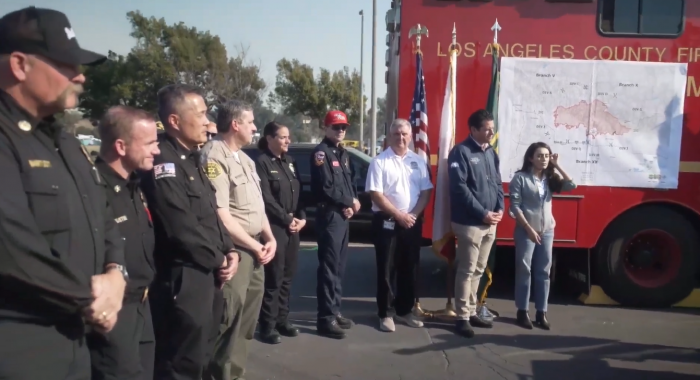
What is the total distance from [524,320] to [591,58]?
9.02 feet

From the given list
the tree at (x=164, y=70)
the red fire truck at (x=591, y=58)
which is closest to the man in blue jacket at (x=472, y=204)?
the red fire truck at (x=591, y=58)

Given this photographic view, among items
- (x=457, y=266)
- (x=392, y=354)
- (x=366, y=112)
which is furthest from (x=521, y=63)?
(x=366, y=112)

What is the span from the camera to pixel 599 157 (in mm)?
6098

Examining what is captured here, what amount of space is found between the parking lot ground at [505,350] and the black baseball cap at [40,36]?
3220 mm

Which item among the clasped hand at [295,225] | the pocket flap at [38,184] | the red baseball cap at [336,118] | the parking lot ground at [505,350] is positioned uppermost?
the red baseball cap at [336,118]

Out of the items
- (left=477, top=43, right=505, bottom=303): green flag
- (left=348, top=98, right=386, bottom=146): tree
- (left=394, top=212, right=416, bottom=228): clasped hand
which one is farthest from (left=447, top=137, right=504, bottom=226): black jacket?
(left=348, top=98, right=386, bottom=146): tree

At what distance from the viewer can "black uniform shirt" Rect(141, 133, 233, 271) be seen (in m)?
3.07

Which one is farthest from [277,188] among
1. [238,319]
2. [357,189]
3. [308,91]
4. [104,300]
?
[308,91]

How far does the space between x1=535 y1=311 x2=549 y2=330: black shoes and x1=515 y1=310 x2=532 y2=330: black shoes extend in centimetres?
8

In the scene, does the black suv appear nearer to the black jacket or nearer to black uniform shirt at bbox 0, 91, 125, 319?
the black jacket

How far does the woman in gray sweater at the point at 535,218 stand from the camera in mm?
5625

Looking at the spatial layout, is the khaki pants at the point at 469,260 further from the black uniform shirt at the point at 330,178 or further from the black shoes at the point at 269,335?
the black shoes at the point at 269,335

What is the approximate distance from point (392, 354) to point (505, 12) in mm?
3607

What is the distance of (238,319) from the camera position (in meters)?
3.95
